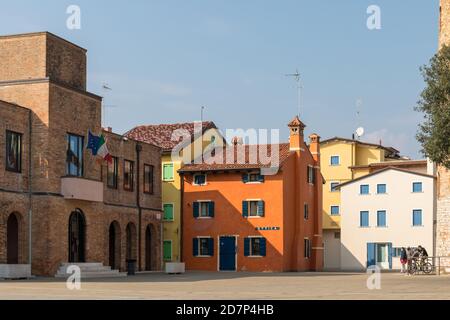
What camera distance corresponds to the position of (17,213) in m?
40.1

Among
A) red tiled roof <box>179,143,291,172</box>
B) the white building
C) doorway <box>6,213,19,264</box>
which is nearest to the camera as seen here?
doorway <box>6,213,19,264</box>

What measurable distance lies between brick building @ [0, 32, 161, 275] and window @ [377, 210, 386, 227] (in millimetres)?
32619

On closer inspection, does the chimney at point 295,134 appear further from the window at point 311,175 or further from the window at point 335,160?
the window at point 335,160

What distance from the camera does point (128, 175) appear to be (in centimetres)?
5184

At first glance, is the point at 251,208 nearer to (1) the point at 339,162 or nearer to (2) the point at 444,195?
(2) the point at 444,195

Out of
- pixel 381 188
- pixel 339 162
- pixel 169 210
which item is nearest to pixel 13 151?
pixel 169 210

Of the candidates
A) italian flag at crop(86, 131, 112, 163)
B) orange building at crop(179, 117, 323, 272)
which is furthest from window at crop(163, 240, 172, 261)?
italian flag at crop(86, 131, 112, 163)

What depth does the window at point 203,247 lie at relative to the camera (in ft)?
204

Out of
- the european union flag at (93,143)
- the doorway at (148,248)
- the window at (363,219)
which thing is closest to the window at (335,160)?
the window at (363,219)

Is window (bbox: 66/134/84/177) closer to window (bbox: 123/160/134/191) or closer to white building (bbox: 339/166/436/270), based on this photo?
window (bbox: 123/160/134/191)

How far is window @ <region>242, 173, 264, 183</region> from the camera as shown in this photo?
201ft

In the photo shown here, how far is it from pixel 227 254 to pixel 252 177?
5.81 m

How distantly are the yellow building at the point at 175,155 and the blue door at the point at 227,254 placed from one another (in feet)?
11.8
